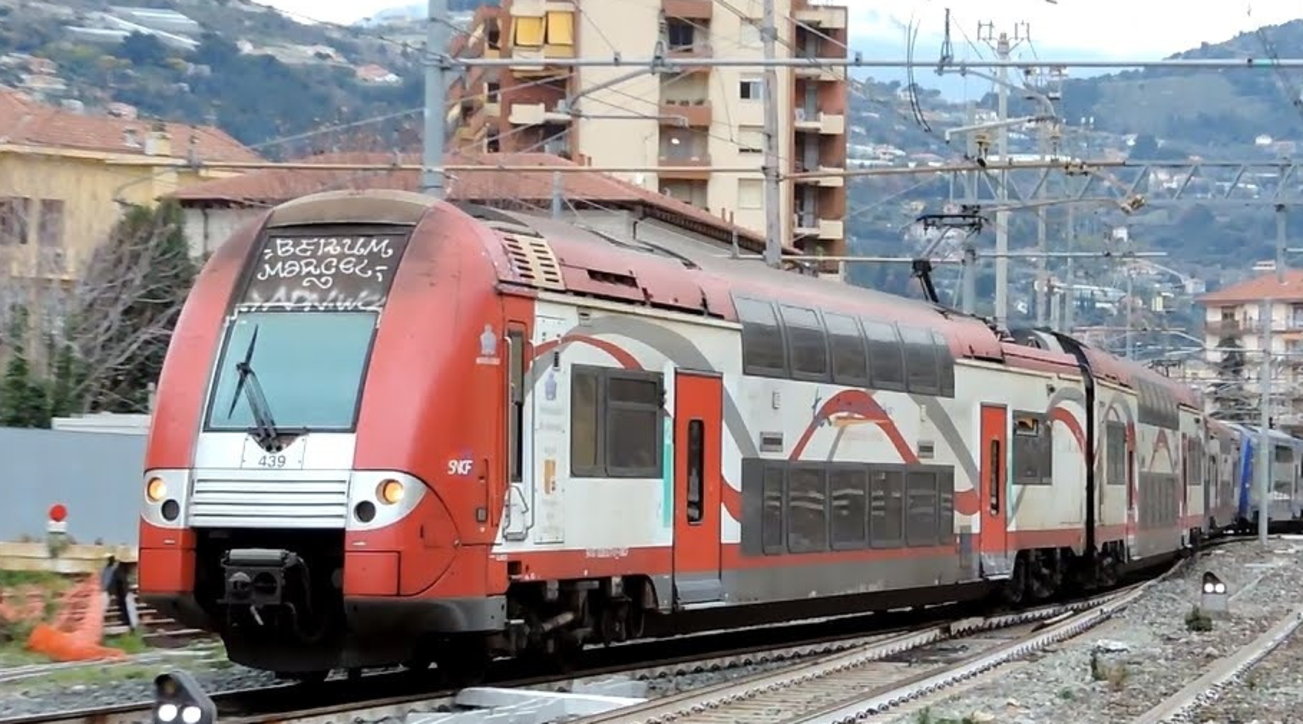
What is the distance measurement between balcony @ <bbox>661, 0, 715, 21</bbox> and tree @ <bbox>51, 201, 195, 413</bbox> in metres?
34.1

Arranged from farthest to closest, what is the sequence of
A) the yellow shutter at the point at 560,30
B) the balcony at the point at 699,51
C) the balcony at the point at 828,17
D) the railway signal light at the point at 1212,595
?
1. the balcony at the point at 828,17
2. the yellow shutter at the point at 560,30
3. the balcony at the point at 699,51
4. the railway signal light at the point at 1212,595

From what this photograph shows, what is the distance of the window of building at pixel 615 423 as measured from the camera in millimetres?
16000

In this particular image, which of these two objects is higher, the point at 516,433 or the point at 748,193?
the point at 748,193

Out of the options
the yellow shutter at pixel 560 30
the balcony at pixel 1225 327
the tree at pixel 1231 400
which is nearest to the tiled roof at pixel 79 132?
the yellow shutter at pixel 560 30

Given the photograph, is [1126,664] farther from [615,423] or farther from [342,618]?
[342,618]

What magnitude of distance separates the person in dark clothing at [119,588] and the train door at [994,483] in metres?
9.53

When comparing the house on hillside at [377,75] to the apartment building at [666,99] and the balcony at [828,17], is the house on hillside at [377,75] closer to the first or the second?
the balcony at [828,17]

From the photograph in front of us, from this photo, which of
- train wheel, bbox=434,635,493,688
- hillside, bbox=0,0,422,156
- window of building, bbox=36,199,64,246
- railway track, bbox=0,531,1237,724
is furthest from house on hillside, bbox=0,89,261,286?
hillside, bbox=0,0,422,156

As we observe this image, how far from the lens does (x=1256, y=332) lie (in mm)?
124812

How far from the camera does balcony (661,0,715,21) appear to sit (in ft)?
259

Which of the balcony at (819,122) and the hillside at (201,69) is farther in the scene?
the hillside at (201,69)

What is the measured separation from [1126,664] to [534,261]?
7251 mm

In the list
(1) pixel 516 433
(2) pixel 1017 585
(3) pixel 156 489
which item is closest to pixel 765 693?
(1) pixel 516 433

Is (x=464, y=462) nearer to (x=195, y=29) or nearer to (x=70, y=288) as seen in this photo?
(x=70, y=288)
